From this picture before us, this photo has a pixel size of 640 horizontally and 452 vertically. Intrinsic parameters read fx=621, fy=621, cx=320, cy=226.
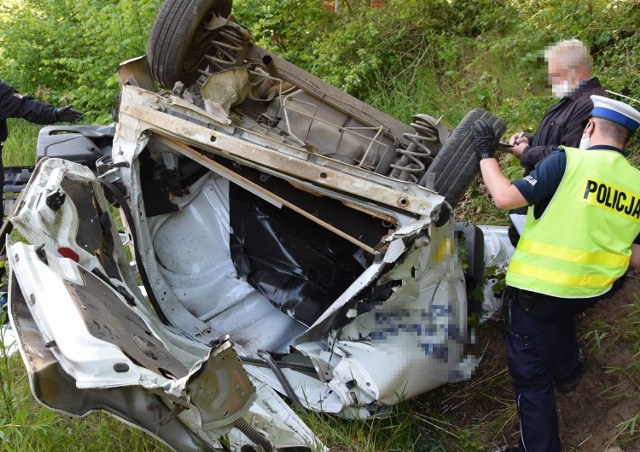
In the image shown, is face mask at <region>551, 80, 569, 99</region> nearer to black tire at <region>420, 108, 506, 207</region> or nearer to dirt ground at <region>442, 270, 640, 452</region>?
black tire at <region>420, 108, 506, 207</region>

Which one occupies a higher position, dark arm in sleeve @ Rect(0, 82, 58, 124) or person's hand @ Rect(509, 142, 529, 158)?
person's hand @ Rect(509, 142, 529, 158)

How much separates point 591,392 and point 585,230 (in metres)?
1.13

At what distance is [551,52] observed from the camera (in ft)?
10.2

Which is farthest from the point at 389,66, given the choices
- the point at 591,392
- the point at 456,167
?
the point at 591,392

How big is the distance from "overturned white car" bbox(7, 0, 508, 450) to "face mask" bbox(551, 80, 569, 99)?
1.36ft

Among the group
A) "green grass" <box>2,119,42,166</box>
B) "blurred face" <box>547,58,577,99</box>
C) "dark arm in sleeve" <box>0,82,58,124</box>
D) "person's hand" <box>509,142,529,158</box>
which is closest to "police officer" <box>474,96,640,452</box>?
"person's hand" <box>509,142,529,158</box>

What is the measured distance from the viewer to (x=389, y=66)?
6602mm

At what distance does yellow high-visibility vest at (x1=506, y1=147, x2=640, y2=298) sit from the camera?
7.88ft

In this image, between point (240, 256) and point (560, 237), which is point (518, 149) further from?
point (240, 256)

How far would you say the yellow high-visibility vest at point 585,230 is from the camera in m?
2.40

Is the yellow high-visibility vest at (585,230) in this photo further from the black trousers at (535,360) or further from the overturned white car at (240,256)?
the overturned white car at (240,256)

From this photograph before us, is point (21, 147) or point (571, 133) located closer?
point (571, 133)

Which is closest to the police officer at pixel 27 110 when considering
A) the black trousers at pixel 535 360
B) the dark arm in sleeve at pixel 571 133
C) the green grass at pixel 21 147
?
the green grass at pixel 21 147

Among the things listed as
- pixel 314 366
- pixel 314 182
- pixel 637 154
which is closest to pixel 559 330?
pixel 314 366
